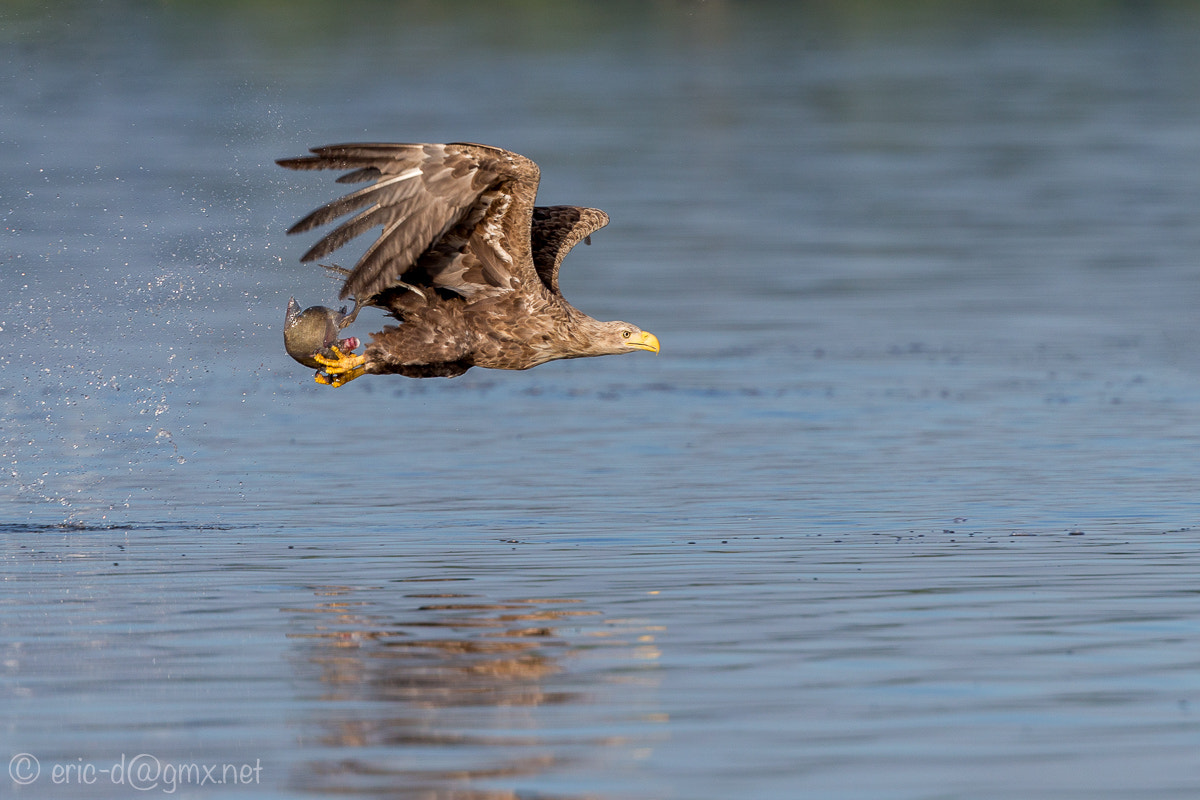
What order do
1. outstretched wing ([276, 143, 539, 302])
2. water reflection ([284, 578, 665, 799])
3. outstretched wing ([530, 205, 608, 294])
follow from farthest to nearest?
outstretched wing ([530, 205, 608, 294]) < outstretched wing ([276, 143, 539, 302]) < water reflection ([284, 578, 665, 799])

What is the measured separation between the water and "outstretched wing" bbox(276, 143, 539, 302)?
1382mm

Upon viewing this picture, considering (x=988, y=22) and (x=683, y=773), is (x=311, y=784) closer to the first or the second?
(x=683, y=773)

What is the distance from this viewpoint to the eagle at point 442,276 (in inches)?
465

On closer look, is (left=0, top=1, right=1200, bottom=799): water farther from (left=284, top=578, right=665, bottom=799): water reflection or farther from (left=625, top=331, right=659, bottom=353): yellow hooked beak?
(left=625, top=331, right=659, bottom=353): yellow hooked beak

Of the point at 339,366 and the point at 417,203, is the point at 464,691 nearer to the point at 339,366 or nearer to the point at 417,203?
the point at 417,203

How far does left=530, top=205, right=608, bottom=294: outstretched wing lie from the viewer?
1362cm

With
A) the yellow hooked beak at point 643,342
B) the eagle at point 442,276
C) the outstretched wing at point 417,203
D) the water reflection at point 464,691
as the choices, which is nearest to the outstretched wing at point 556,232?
the eagle at point 442,276

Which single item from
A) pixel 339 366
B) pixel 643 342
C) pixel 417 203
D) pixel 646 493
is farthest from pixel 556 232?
pixel 417 203

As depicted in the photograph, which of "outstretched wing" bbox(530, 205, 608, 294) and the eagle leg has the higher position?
"outstretched wing" bbox(530, 205, 608, 294)

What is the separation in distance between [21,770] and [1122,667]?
387 centimetres

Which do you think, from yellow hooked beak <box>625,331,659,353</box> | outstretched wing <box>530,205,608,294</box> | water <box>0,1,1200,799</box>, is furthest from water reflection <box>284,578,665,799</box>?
outstretched wing <box>530,205,608,294</box>

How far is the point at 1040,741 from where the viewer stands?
769cm

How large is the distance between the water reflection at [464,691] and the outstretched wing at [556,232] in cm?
360

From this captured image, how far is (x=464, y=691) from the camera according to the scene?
27.7 ft
